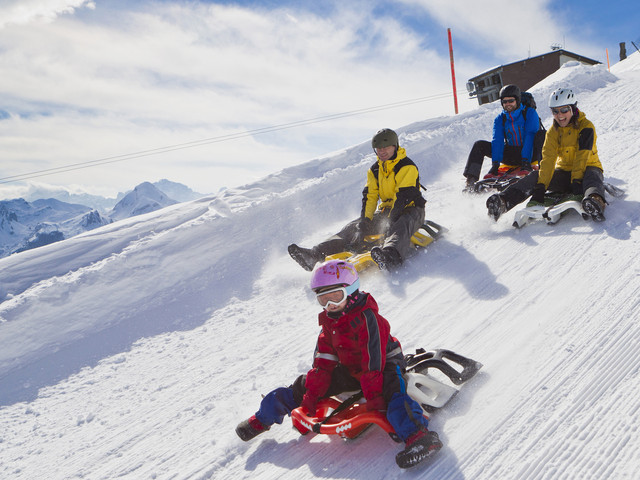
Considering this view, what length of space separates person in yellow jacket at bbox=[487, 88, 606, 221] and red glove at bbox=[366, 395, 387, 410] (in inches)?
146

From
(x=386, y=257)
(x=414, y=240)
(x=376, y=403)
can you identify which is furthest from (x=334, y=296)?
(x=414, y=240)

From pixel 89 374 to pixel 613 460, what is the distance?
15.2ft

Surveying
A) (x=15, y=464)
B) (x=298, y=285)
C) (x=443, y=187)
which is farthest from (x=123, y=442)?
(x=443, y=187)

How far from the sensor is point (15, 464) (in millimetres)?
3631

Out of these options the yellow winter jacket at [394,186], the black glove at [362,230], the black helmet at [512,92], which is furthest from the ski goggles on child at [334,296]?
the black helmet at [512,92]

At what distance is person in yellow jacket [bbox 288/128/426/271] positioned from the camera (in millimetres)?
5406

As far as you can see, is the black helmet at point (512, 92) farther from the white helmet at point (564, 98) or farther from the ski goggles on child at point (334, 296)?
the ski goggles on child at point (334, 296)

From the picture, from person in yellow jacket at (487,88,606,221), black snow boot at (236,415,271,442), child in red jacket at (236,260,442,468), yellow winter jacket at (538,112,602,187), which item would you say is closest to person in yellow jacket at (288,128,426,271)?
person in yellow jacket at (487,88,606,221)

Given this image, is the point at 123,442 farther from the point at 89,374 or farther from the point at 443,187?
the point at 443,187

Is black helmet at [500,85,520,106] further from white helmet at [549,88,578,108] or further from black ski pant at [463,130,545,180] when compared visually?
white helmet at [549,88,578,108]

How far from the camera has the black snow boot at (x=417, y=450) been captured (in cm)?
245

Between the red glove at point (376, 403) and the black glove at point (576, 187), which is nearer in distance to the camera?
the red glove at point (376, 403)

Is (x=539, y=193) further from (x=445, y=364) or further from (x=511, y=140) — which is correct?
(x=445, y=364)

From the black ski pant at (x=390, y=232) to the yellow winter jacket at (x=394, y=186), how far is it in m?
0.10
